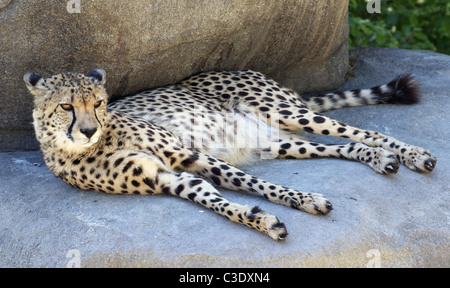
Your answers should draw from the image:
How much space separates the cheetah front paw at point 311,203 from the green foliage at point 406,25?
3.55m

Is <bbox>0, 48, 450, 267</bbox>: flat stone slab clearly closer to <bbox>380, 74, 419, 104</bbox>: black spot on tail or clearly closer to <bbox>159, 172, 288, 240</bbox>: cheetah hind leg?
<bbox>159, 172, 288, 240</bbox>: cheetah hind leg

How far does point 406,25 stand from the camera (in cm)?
721

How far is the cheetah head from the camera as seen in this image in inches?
137

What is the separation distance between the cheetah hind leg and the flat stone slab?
0.04 m

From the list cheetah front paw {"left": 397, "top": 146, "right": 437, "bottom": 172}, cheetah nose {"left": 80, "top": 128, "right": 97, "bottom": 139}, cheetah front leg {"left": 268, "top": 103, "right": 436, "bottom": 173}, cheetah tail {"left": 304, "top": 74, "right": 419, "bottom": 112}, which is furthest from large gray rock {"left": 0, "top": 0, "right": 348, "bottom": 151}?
cheetah front paw {"left": 397, "top": 146, "right": 437, "bottom": 172}

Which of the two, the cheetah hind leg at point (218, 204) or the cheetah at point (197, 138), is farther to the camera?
the cheetah at point (197, 138)

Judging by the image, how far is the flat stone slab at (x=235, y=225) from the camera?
317 cm

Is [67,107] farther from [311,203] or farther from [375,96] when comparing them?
[375,96]

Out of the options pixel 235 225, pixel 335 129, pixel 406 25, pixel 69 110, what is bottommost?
pixel 235 225

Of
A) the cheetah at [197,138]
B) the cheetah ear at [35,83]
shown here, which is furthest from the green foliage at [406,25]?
the cheetah ear at [35,83]

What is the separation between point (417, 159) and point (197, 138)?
142 centimetres

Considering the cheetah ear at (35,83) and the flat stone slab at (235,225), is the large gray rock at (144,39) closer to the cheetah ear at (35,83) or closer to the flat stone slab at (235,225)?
the cheetah ear at (35,83)

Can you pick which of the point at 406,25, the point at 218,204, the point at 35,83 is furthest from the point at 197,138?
the point at 406,25

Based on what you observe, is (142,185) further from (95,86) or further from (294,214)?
(294,214)
